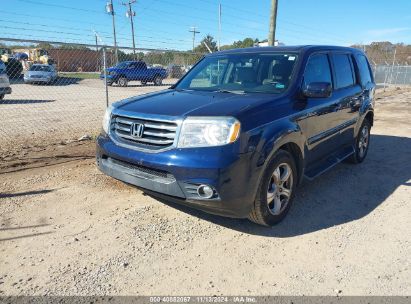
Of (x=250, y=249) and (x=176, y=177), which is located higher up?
(x=176, y=177)

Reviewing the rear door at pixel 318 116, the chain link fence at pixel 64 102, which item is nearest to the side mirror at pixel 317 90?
the rear door at pixel 318 116

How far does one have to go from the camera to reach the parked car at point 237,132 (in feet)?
9.84

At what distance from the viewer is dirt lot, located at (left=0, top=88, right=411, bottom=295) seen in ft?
9.01

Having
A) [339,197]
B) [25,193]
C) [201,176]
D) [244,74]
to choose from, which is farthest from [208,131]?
[25,193]

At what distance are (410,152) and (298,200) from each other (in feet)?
12.5

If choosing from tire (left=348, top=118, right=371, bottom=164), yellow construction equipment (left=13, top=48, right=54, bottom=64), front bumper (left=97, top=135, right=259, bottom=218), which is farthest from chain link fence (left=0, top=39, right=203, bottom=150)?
yellow construction equipment (left=13, top=48, right=54, bottom=64)

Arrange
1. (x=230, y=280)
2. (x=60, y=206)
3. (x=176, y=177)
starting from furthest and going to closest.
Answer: (x=60, y=206) < (x=176, y=177) < (x=230, y=280)

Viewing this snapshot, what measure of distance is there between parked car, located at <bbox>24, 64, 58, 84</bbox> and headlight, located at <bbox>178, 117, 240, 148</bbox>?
2323 cm

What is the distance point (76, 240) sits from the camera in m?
3.31

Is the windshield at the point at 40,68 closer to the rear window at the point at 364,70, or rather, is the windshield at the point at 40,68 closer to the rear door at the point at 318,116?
the rear window at the point at 364,70

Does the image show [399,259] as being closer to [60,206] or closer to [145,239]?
[145,239]

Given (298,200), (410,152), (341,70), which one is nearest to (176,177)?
(298,200)

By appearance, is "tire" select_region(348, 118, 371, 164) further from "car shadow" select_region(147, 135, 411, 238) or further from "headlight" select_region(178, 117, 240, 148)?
"headlight" select_region(178, 117, 240, 148)

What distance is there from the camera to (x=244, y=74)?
4.29 m
